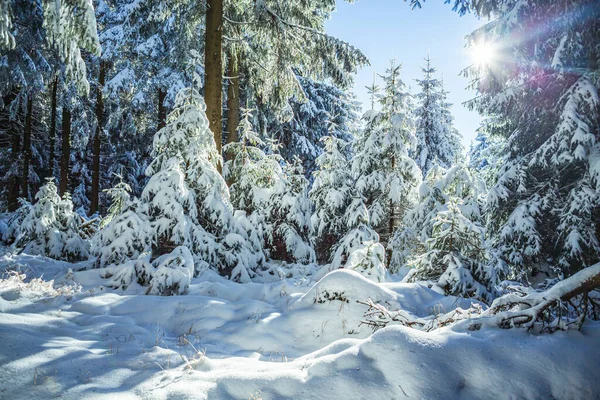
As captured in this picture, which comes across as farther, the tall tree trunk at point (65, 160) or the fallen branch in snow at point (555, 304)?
the tall tree trunk at point (65, 160)

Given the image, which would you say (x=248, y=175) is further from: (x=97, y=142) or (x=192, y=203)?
(x=97, y=142)

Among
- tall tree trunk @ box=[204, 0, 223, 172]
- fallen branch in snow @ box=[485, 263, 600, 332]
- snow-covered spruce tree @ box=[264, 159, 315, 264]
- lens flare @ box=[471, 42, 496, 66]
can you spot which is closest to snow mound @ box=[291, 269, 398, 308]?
fallen branch in snow @ box=[485, 263, 600, 332]

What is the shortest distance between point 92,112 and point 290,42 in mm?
13665

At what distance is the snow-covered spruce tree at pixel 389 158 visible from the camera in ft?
34.7

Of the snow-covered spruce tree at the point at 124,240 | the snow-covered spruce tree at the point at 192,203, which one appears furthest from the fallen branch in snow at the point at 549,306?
the snow-covered spruce tree at the point at 124,240

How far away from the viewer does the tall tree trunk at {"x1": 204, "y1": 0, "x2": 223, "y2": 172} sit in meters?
8.29

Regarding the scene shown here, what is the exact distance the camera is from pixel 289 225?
380 inches

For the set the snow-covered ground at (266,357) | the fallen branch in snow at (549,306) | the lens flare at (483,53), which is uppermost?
the lens flare at (483,53)

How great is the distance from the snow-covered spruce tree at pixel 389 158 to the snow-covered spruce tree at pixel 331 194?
48cm

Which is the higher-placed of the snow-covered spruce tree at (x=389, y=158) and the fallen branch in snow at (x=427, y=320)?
the snow-covered spruce tree at (x=389, y=158)

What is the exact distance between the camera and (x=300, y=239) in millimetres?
9648

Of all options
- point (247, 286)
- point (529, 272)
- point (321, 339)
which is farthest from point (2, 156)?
point (529, 272)

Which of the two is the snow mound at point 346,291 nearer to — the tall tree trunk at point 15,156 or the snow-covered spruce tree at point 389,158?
the snow-covered spruce tree at point 389,158

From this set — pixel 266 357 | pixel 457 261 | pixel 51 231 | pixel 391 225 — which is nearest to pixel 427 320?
pixel 266 357
